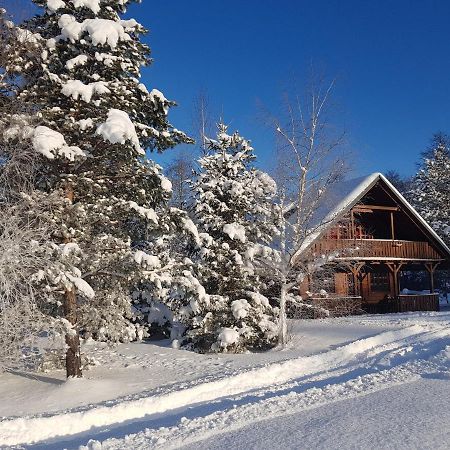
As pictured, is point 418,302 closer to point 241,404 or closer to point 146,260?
point 146,260

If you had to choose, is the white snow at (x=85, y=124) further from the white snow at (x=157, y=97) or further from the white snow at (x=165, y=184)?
the white snow at (x=165, y=184)

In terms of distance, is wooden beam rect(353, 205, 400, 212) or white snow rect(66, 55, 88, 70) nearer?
white snow rect(66, 55, 88, 70)

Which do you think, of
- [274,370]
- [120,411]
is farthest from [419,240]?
[120,411]

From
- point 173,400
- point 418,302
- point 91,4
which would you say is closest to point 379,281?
point 418,302

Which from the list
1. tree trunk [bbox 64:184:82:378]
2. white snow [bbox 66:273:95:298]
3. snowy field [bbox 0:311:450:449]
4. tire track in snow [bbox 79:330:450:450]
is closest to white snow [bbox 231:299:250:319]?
snowy field [bbox 0:311:450:449]

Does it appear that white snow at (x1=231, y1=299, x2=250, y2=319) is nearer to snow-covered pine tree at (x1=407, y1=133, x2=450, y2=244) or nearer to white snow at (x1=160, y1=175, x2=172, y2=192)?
white snow at (x1=160, y1=175, x2=172, y2=192)

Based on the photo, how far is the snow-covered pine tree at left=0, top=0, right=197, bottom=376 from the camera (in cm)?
1086

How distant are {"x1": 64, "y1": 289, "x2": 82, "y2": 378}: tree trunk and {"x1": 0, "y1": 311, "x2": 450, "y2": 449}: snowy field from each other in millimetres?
394

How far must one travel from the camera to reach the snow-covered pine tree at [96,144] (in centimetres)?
1086

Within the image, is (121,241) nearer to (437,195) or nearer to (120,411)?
(120,411)

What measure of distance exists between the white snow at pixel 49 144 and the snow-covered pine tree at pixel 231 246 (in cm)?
623

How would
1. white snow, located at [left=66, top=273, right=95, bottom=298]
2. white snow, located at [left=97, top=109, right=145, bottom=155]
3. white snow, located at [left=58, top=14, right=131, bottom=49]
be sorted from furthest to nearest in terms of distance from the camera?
white snow, located at [left=58, top=14, right=131, bottom=49] < white snow, located at [left=66, top=273, right=95, bottom=298] < white snow, located at [left=97, top=109, right=145, bottom=155]

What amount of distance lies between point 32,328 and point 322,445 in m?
6.60

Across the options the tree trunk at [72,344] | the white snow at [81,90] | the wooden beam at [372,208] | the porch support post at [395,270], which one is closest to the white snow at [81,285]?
the tree trunk at [72,344]
